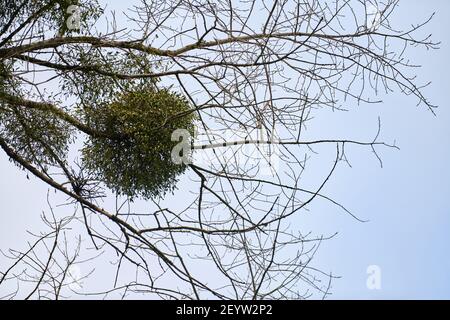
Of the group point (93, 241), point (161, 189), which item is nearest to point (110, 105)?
point (161, 189)

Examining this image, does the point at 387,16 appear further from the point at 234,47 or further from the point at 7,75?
the point at 7,75

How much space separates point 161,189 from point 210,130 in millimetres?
898

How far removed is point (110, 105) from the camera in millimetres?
5020

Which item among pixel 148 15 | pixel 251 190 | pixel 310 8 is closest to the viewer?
pixel 251 190

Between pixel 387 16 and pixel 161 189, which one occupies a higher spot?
pixel 387 16

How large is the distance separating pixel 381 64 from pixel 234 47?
0.97 metres

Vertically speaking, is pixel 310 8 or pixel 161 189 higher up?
pixel 310 8

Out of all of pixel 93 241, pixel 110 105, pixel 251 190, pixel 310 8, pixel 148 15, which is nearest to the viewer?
pixel 251 190
